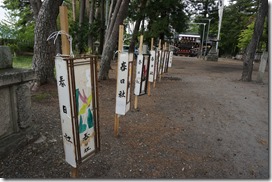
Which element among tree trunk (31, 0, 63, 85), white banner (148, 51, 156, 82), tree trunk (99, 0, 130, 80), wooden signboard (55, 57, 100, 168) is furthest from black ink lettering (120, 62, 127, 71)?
tree trunk (99, 0, 130, 80)

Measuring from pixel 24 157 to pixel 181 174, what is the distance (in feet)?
6.27

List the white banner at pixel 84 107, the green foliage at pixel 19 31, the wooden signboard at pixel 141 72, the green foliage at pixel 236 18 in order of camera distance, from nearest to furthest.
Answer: the white banner at pixel 84 107
the wooden signboard at pixel 141 72
the green foliage at pixel 19 31
the green foliage at pixel 236 18

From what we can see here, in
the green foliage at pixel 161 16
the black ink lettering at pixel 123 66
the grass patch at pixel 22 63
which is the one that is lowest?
the grass patch at pixel 22 63

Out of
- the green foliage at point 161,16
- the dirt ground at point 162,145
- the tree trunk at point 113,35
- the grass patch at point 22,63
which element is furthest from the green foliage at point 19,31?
the dirt ground at point 162,145

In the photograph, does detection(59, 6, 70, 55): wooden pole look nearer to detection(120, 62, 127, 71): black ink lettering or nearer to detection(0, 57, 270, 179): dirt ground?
detection(120, 62, 127, 71): black ink lettering

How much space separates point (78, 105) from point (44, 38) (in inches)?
165

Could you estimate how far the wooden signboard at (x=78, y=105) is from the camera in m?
1.92

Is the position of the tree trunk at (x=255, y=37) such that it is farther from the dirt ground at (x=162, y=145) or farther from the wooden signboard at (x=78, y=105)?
the wooden signboard at (x=78, y=105)

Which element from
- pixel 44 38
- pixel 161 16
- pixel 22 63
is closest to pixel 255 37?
pixel 44 38

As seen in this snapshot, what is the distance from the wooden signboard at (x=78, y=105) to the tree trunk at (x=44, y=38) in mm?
4028

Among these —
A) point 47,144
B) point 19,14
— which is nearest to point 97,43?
point 19,14

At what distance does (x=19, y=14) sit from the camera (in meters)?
20.8

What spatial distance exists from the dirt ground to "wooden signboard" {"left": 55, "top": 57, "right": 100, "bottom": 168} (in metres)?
0.45

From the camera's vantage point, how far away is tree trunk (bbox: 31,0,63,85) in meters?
5.49
